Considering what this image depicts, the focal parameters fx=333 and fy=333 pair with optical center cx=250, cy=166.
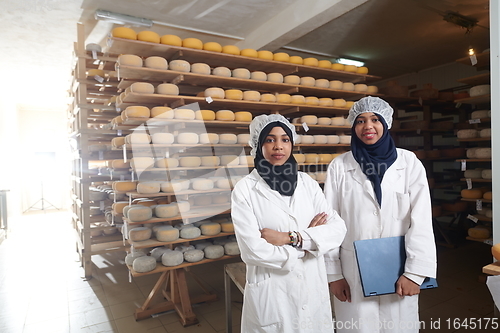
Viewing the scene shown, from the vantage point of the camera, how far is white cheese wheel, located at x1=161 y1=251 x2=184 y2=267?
111 inches

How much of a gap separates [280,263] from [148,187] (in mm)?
1845

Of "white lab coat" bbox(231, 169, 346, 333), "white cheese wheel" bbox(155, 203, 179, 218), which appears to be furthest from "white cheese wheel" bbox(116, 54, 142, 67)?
"white lab coat" bbox(231, 169, 346, 333)

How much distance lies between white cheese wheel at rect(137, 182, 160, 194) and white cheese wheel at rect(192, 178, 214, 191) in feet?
1.11

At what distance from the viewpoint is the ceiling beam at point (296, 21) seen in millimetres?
3312

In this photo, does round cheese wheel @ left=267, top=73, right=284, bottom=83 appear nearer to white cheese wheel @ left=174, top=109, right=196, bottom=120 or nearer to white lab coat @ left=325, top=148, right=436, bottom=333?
white cheese wheel @ left=174, top=109, right=196, bottom=120

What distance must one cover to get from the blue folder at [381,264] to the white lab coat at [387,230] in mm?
41

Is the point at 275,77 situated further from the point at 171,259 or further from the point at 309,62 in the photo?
the point at 171,259

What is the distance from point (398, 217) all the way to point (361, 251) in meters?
0.27

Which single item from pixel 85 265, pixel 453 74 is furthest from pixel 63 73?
pixel 453 74

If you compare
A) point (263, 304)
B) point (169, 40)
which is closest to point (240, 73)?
point (169, 40)

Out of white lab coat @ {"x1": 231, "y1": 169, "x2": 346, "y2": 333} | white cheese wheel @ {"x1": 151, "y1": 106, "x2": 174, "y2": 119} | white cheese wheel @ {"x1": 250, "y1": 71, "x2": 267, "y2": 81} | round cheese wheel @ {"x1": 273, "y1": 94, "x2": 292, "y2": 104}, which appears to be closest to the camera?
white lab coat @ {"x1": 231, "y1": 169, "x2": 346, "y2": 333}

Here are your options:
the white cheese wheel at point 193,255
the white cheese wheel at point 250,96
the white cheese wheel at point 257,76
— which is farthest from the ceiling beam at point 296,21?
the white cheese wheel at point 193,255

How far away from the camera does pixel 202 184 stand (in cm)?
311

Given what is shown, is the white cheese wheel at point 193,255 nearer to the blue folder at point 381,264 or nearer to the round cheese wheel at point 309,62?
→ the blue folder at point 381,264
